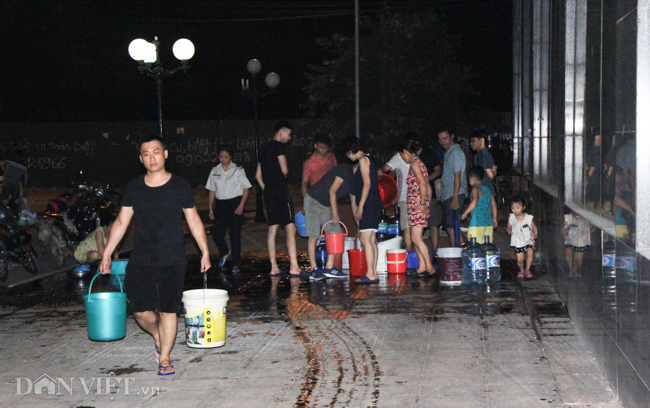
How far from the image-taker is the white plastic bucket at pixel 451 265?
10234mm

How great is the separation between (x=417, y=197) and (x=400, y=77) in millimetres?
15785

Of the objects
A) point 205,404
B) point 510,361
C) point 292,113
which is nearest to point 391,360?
point 510,361

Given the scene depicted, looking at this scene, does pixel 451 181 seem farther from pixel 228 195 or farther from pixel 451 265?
pixel 228 195

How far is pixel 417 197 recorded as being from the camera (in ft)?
34.4

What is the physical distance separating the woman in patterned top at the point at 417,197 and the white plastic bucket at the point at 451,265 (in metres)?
0.42

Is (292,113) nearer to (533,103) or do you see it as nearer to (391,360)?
(533,103)

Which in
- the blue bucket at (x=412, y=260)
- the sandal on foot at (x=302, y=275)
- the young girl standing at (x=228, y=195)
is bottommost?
the sandal on foot at (x=302, y=275)

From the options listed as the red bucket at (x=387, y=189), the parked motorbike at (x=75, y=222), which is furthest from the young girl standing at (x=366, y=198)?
the parked motorbike at (x=75, y=222)

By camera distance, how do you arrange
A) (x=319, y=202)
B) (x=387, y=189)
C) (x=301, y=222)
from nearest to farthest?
(x=319, y=202) < (x=387, y=189) < (x=301, y=222)

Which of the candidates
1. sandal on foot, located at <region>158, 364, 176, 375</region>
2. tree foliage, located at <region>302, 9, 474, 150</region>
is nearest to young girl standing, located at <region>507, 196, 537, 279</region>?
sandal on foot, located at <region>158, 364, 176, 375</region>

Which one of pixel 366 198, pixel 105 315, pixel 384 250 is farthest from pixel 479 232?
pixel 105 315

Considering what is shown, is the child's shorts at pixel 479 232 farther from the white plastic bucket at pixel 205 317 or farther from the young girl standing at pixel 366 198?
the white plastic bucket at pixel 205 317

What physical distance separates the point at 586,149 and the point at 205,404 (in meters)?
4.17

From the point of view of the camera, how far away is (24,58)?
117 ft
